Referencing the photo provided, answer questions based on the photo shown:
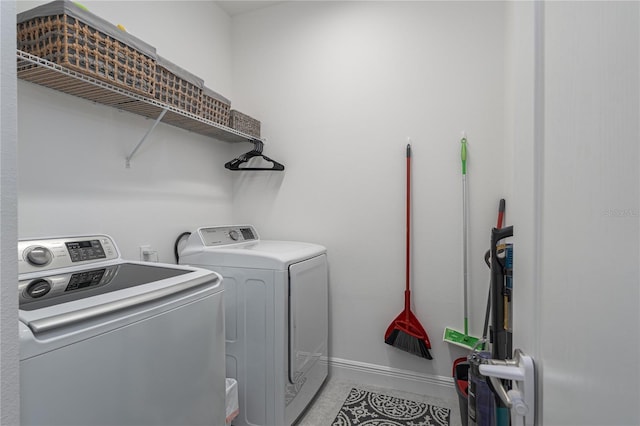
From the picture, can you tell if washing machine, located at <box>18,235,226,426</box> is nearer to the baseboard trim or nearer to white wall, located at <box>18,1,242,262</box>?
white wall, located at <box>18,1,242,262</box>

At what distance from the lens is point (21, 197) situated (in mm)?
1298

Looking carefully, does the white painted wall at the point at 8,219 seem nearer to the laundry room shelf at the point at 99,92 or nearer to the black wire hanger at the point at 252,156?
the laundry room shelf at the point at 99,92

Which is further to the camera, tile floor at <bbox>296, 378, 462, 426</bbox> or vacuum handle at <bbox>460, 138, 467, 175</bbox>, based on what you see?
→ vacuum handle at <bbox>460, 138, 467, 175</bbox>

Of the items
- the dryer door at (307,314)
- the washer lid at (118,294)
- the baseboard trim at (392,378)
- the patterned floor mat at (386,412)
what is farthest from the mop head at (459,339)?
the washer lid at (118,294)

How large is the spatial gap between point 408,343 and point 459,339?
33 cm

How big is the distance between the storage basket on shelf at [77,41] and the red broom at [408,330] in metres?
1.74

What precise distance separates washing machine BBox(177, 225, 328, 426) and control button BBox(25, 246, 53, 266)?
2.44 ft

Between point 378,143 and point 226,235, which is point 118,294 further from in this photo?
point 378,143

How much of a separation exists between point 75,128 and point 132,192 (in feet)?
1.41

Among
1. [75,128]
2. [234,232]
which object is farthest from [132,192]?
[234,232]

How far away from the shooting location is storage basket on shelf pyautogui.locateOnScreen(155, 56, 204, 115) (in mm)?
1640

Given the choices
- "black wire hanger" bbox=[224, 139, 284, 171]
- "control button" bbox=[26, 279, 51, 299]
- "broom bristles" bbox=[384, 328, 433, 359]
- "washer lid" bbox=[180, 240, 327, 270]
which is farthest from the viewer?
"black wire hanger" bbox=[224, 139, 284, 171]

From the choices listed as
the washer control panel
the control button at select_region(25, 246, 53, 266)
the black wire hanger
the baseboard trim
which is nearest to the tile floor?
the baseboard trim

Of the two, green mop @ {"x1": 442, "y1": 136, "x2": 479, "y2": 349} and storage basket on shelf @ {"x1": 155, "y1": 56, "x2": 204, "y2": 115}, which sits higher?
storage basket on shelf @ {"x1": 155, "y1": 56, "x2": 204, "y2": 115}
